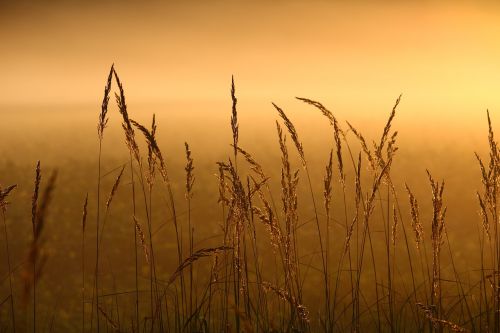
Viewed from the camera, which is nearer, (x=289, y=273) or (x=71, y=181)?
(x=289, y=273)

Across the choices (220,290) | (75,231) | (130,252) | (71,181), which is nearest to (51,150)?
(71,181)

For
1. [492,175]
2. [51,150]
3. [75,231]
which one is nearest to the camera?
[492,175]

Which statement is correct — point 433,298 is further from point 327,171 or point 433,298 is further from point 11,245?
point 11,245

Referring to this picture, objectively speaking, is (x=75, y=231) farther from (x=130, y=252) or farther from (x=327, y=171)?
(x=327, y=171)

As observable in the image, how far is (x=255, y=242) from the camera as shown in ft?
8.73

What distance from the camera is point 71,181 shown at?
53.3 ft

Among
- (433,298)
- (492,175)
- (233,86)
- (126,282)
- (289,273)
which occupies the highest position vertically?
(233,86)

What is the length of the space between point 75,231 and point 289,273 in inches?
350

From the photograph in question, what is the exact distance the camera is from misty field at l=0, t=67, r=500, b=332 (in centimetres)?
266

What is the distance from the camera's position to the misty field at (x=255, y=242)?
105 inches

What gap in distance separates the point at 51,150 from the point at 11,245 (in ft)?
64.2

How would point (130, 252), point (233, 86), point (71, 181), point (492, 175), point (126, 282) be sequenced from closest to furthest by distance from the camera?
point (233, 86)
point (492, 175)
point (126, 282)
point (130, 252)
point (71, 181)

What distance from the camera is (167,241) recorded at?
33.0ft

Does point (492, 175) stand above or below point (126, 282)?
above
